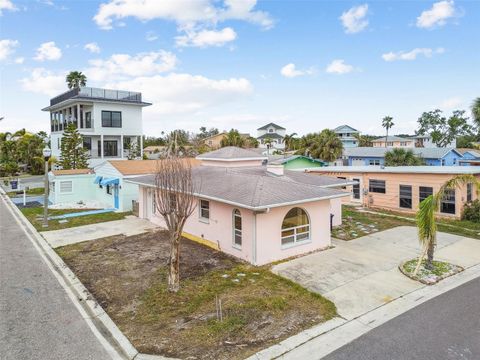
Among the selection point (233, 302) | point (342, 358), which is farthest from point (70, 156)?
point (342, 358)

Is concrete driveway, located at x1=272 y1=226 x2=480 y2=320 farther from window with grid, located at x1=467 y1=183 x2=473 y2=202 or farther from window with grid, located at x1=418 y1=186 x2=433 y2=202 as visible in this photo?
window with grid, located at x1=467 y1=183 x2=473 y2=202

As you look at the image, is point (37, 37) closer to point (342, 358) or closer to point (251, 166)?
point (251, 166)

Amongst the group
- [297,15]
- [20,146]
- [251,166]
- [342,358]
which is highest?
[297,15]

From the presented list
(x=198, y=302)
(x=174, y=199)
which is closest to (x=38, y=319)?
(x=198, y=302)

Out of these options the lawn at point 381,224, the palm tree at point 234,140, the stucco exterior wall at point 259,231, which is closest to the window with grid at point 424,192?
the lawn at point 381,224

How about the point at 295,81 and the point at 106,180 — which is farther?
the point at 295,81

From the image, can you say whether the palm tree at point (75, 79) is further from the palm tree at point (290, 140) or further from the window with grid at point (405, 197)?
the window with grid at point (405, 197)

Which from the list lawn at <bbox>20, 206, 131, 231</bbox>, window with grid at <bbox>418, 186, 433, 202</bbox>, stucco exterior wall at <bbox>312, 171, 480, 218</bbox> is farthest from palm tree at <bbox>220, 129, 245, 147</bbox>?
window with grid at <bbox>418, 186, 433, 202</bbox>
